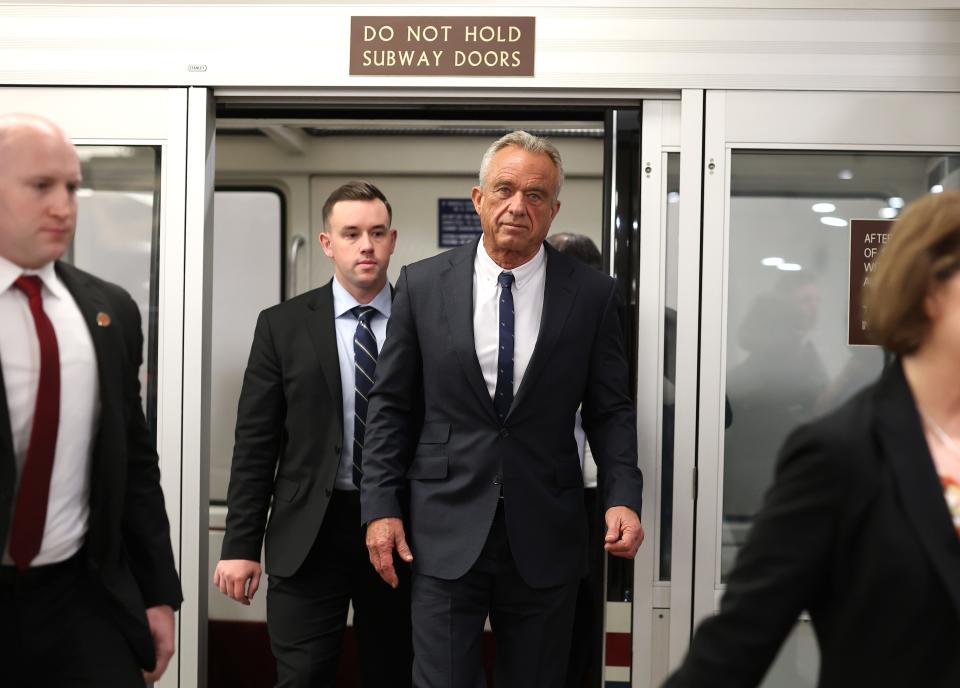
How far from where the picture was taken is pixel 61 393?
2104mm

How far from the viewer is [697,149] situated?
3.40 metres

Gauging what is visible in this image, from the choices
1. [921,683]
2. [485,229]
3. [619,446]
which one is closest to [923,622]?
[921,683]

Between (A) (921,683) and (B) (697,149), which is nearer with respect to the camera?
(A) (921,683)

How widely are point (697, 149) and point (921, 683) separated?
2.19 meters

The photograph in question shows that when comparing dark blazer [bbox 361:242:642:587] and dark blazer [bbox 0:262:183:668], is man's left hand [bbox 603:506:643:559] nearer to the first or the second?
dark blazer [bbox 361:242:642:587]

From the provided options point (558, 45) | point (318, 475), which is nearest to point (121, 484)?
point (318, 475)

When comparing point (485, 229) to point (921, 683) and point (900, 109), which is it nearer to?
point (900, 109)

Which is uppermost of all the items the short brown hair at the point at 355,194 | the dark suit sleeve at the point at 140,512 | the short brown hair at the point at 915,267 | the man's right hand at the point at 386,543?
the short brown hair at the point at 355,194

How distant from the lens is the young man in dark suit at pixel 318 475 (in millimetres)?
3430

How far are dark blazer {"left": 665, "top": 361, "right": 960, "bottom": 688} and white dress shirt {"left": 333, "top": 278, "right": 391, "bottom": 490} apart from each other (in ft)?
6.61

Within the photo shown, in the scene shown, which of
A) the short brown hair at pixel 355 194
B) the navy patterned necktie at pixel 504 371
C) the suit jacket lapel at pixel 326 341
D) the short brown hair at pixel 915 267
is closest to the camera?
the short brown hair at pixel 915 267

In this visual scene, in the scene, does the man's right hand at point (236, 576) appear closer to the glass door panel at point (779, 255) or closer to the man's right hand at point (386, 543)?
the man's right hand at point (386, 543)

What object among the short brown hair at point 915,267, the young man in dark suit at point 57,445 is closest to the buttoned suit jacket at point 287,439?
the young man in dark suit at point 57,445

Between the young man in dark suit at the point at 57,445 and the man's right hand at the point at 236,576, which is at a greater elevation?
the young man in dark suit at the point at 57,445
